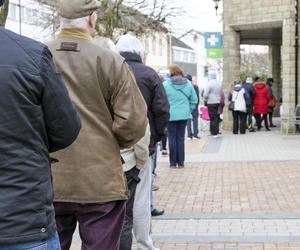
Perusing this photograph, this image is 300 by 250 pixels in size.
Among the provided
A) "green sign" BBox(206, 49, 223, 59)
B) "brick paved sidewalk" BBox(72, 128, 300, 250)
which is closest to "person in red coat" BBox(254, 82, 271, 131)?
"green sign" BBox(206, 49, 223, 59)

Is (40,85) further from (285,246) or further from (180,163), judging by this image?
(180,163)

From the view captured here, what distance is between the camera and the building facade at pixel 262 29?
17.5 metres

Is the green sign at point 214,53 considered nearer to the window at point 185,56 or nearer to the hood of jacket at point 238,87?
the hood of jacket at point 238,87

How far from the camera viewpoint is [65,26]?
3.46 meters

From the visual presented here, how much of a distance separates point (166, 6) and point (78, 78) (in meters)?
25.8


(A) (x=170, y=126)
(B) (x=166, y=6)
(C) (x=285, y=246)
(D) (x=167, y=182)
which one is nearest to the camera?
(C) (x=285, y=246)

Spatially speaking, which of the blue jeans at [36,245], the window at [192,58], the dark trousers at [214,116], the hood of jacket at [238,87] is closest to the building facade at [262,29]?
the hood of jacket at [238,87]

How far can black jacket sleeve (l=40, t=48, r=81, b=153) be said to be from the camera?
232 centimetres

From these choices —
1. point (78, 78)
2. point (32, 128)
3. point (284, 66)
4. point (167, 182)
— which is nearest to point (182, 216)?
point (167, 182)

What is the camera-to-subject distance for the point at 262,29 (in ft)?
64.1

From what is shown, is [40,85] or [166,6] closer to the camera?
[40,85]

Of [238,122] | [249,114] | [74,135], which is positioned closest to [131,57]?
[74,135]

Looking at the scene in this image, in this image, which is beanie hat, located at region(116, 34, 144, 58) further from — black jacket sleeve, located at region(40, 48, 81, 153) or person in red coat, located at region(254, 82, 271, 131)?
person in red coat, located at region(254, 82, 271, 131)

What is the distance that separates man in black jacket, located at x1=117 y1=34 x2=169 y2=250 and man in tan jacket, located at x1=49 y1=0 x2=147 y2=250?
2.92ft
